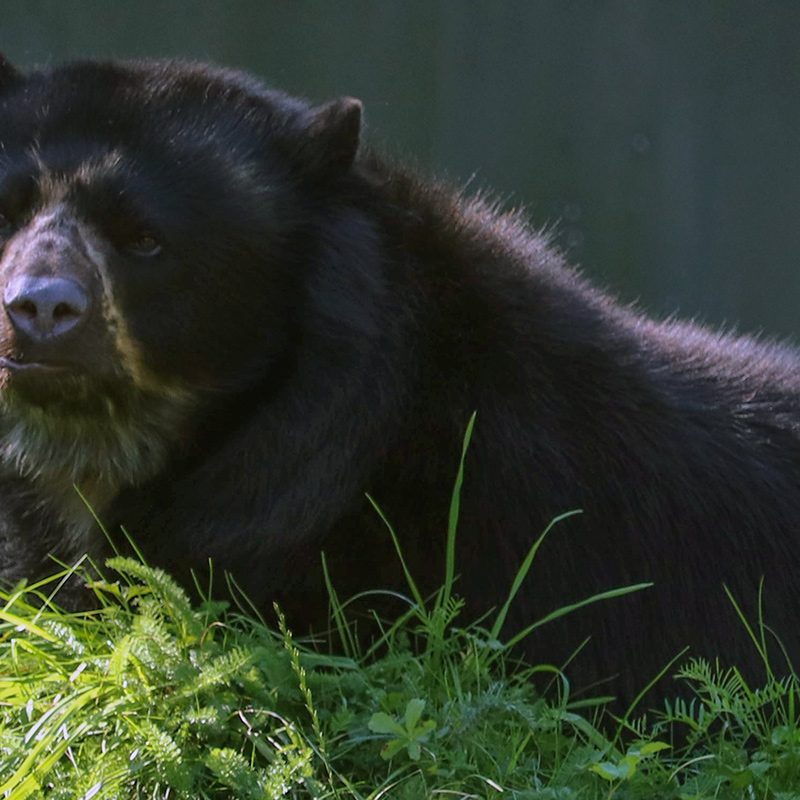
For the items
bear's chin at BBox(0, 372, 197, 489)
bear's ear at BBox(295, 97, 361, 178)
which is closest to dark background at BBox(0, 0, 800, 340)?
bear's ear at BBox(295, 97, 361, 178)

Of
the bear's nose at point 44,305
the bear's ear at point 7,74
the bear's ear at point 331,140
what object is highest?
the bear's ear at point 331,140

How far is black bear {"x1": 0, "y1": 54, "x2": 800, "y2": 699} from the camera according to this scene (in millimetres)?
4535

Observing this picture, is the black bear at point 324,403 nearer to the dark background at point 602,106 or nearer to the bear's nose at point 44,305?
the bear's nose at point 44,305

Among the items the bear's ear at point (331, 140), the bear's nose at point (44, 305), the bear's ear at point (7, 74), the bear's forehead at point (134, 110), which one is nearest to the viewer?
the bear's nose at point (44, 305)

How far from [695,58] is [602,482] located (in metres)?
5.72

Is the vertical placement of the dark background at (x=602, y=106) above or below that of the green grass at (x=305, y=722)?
above

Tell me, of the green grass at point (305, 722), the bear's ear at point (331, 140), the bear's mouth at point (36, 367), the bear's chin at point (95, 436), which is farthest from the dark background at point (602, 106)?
the green grass at point (305, 722)

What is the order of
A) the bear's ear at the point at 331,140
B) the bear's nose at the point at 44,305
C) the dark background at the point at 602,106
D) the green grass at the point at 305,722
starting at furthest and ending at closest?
the dark background at the point at 602,106
the bear's ear at the point at 331,140
the bear's nose at the point at 44,305
the green grass at the point at 305,722

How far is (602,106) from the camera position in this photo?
9.91 meters

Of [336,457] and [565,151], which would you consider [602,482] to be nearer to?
[336,457]

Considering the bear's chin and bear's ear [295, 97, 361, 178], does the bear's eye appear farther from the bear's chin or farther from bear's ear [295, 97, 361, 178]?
bear's ear [295, 97, 361, 178]

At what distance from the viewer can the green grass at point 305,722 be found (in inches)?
148

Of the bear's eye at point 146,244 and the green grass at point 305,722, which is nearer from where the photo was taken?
the green grass at point 305,722

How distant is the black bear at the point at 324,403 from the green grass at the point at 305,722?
28cm
